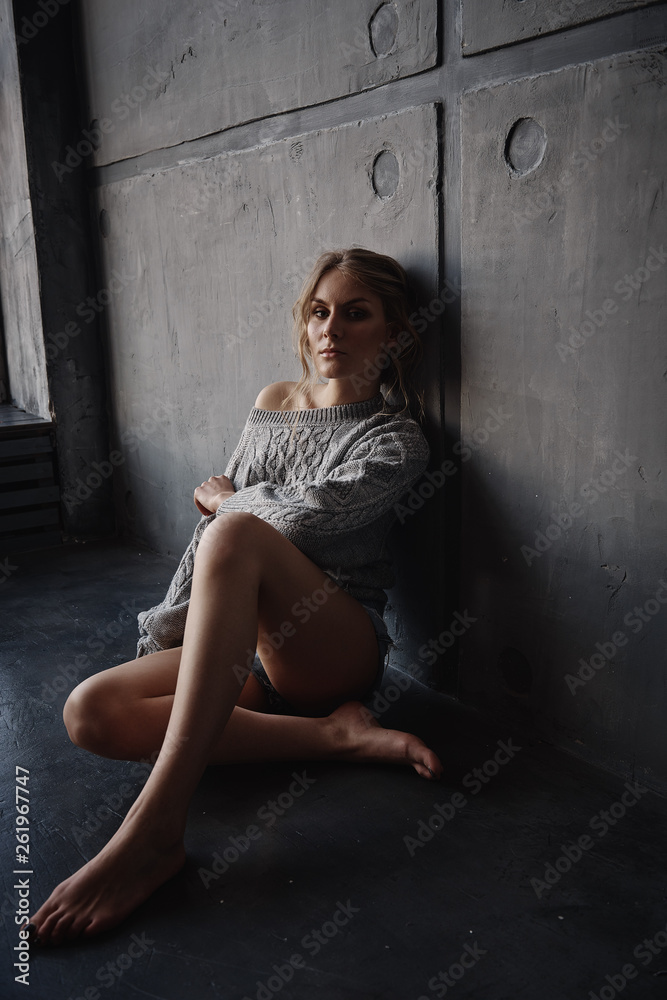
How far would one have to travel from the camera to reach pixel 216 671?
1602 mm

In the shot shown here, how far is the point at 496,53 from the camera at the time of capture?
1.87 meters

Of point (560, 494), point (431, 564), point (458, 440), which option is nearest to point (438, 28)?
point (458, 440)

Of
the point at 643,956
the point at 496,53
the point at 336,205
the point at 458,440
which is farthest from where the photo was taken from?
the point at 336,205

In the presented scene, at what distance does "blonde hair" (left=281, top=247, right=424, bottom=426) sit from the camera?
211 cm

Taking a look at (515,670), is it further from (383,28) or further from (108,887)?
(383,28)

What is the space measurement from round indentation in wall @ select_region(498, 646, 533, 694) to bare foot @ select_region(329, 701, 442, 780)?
35 centimetres

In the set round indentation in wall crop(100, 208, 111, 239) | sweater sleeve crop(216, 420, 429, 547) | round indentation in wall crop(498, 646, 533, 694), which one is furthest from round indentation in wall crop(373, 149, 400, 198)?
round indentation in wall crop(100, 208, 111, 239)

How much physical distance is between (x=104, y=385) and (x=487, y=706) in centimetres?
270

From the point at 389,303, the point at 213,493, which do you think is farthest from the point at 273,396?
the point at 389,303

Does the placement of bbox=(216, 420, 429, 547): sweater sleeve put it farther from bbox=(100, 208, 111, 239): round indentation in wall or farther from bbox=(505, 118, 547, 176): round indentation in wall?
bbox=(100, 208, 111, 239): round indentation in wall

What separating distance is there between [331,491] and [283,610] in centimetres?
32

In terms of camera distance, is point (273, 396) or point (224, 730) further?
point (273, 396)

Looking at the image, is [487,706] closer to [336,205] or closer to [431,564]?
[431,564]

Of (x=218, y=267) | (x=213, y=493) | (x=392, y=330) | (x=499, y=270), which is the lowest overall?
(x=213, y=493)
